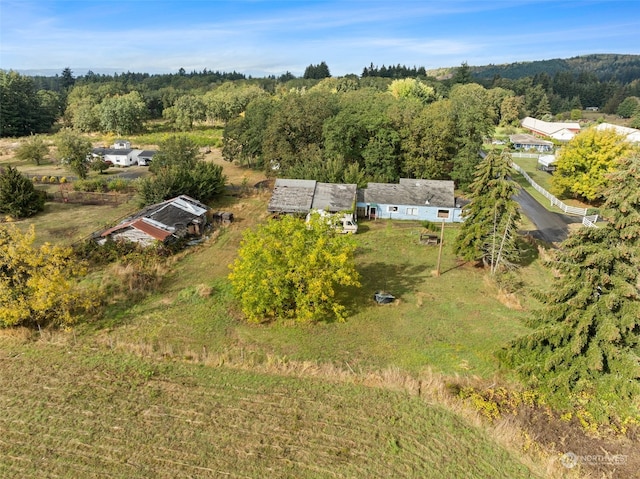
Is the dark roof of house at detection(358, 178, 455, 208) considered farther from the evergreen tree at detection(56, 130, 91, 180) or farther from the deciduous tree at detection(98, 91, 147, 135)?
the deciduous tree at detection(98, 91, 147, 135)

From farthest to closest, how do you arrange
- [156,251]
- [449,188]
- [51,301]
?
[449,188]
[156,251]
[51,301]

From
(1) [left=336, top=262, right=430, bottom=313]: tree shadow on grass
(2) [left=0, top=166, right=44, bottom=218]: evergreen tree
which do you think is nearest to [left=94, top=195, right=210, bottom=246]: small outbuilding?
(2) [left=0, top=166, right=44, bottom=218]: evergreen tree

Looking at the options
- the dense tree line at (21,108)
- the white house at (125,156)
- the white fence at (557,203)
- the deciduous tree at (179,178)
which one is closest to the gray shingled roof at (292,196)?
the deciduous tree at (179,178)

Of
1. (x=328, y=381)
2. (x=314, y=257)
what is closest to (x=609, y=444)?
(x=328, y=381)

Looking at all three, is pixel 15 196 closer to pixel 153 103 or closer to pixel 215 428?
pixel 215 428

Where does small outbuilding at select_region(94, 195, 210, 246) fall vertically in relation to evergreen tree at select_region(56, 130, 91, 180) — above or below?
below

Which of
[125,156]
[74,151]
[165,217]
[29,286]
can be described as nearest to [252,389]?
[29,286]

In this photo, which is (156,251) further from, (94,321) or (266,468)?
(266,468)
